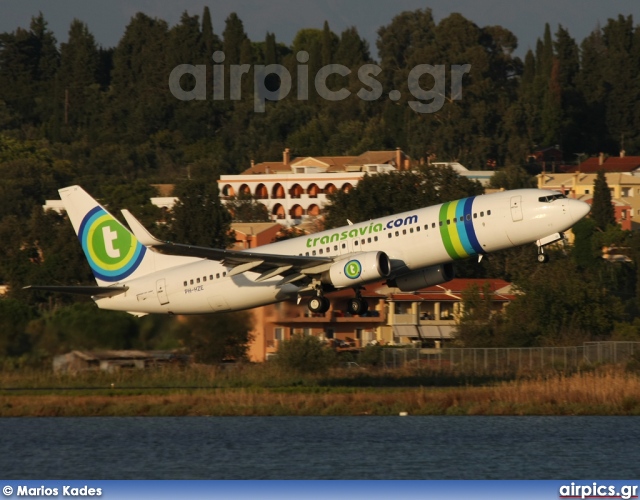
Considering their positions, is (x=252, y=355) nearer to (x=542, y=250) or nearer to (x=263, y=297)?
(x=263, y=297)

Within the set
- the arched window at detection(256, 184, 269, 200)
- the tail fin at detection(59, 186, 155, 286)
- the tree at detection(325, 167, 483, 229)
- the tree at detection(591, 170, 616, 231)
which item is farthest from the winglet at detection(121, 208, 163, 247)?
the arched window at detection(256, 184, 269, 200)

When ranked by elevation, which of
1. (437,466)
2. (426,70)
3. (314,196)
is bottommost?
(437,466)

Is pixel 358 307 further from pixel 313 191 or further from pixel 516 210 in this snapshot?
pixel 313 191

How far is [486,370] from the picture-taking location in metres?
73.6

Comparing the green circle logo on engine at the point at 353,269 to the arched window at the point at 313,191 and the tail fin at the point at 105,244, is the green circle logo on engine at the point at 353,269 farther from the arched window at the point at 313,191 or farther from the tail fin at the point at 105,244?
the arched window at the point at 313,191

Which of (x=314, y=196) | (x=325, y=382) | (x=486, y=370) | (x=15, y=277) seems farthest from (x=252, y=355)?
(x=314, y=196)

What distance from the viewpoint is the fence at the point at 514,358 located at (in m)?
73.0

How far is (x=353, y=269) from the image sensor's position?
51625 mm

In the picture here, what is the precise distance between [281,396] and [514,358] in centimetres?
1634

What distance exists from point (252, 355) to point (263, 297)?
64.5 feet

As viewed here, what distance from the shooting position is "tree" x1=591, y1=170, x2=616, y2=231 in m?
148

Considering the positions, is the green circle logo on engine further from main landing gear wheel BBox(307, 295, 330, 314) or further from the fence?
the fence

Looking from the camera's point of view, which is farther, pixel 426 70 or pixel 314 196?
pixel 426 70

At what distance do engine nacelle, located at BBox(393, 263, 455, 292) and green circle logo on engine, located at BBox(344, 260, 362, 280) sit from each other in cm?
284
